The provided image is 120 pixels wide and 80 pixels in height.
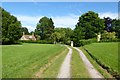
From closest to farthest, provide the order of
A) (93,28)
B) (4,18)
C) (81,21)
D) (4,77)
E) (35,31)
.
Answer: (4,77)
(4,18)
(93,28)
(81,21)
(35,31)

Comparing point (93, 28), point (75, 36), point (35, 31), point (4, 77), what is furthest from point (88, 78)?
point (35, 31)

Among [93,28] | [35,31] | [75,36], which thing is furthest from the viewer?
[35,31]

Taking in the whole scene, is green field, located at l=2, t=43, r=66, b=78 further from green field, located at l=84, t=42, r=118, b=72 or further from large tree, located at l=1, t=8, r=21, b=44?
large tree, located at l=1, t=8, r=21, b=44

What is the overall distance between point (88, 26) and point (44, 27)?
130 feet

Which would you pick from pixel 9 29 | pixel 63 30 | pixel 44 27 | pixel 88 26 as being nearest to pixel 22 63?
pixel 9 29

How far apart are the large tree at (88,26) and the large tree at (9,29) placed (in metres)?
24.8

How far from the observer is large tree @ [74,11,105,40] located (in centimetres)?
10769

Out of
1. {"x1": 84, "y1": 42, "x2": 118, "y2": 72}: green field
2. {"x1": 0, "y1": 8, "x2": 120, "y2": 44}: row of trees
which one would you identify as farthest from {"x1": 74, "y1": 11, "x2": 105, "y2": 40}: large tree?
{"x1": 84, "y1": 42, "x2": 118, "y2": 72}: green field

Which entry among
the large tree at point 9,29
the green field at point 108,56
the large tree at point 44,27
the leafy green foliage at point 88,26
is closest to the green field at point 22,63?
the green field at point 108,56

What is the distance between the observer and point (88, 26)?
113 m

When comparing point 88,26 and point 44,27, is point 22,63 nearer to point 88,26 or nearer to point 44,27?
point 88,26

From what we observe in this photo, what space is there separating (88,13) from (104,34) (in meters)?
14.2

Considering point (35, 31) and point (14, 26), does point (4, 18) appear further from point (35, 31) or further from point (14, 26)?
point (35, 31)

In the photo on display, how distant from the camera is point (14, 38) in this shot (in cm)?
9238
